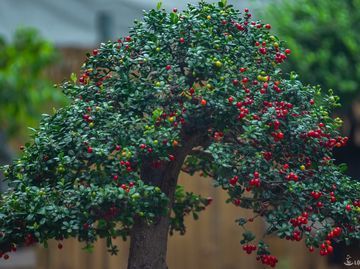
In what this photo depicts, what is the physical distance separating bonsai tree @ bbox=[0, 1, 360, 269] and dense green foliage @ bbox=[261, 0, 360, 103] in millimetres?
5791

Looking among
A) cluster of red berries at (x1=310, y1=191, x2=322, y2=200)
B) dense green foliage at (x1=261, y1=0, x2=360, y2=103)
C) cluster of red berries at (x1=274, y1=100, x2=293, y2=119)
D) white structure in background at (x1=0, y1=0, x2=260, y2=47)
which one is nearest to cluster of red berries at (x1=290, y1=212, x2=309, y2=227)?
cluster of red berries at (x1=310, y1=191, x2=322, y2=200)

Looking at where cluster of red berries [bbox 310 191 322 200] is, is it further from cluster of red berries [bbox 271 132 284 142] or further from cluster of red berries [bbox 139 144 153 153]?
cluster of red berries [bbox 139 144 153 153]

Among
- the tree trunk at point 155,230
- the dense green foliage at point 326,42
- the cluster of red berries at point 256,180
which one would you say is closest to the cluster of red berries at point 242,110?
the cluster of red berries at point 256,180

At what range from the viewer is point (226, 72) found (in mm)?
5238

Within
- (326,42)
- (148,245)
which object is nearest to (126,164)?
(148,245)

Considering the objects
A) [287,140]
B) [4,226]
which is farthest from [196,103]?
[4,226]

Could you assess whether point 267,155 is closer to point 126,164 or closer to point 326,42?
point 126,164

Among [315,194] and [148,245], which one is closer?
[315,194]

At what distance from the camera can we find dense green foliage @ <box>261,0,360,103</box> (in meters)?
11.2

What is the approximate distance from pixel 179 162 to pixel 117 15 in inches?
369

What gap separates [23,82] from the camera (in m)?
9.26

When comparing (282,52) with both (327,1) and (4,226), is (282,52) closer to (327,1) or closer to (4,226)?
(4,226)

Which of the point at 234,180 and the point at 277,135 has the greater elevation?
the point at 277,135

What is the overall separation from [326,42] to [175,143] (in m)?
6.86
